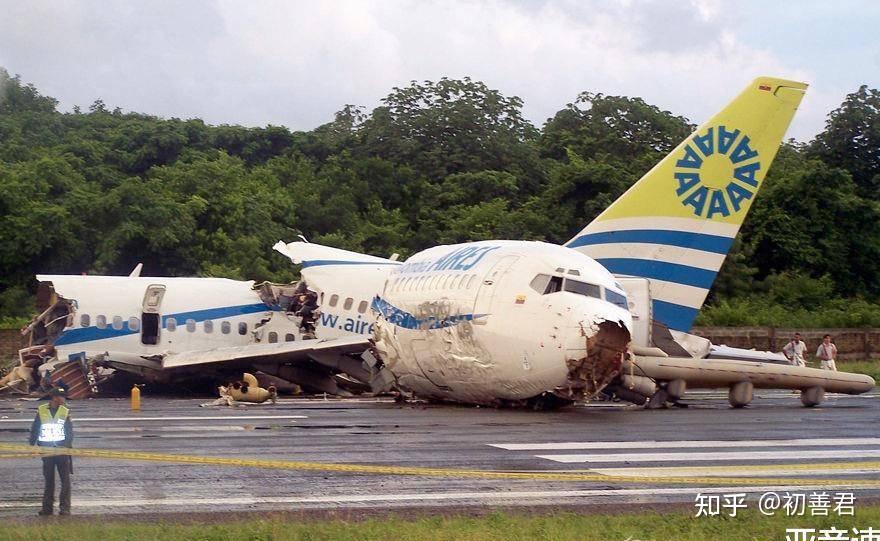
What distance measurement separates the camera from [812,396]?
2666 centimetres

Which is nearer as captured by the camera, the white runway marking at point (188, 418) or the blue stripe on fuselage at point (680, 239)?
the white runway marking at point (188, 418)

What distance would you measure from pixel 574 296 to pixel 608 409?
12.1 ft

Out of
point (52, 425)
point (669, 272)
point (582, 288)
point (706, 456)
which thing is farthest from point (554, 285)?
point (52, 425)

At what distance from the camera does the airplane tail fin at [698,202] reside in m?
28.3

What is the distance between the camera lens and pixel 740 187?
28.4 m

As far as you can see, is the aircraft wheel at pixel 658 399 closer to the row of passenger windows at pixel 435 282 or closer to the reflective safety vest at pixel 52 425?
the row of passenger windows at pixel 435 282

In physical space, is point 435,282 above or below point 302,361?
above

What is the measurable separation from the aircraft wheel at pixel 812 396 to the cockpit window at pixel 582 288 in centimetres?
678

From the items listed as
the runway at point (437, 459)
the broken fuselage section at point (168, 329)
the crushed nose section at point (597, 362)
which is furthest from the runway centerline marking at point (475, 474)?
the broken fuselage section at point (168, 329)

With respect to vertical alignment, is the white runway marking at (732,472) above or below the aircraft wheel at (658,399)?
below

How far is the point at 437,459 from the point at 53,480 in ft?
16.8

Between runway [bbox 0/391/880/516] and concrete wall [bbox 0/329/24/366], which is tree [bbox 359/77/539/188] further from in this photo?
runway [bbox 0/391/880/516]

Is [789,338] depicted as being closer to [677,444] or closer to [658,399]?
[658,399]

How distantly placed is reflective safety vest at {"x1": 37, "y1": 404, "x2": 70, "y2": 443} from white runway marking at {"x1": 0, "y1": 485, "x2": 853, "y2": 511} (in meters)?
0.72
